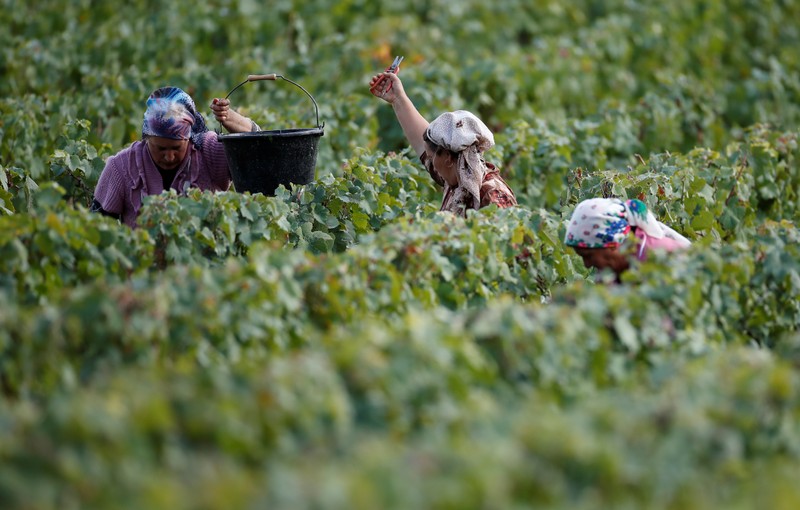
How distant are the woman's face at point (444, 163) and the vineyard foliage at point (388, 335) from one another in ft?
1.06

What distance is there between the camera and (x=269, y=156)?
5445 mm

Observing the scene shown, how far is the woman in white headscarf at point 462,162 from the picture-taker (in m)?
5.47

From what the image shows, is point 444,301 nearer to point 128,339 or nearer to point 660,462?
point 128,339

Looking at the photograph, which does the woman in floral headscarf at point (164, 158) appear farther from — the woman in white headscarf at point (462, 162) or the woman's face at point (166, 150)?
the woman in white headscarf at point (462, 162)

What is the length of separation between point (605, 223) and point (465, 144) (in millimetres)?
970

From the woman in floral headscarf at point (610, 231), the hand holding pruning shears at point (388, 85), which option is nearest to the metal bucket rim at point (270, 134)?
the hand holding pruning shears at point (388, 85)

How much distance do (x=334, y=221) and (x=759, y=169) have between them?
2657mm

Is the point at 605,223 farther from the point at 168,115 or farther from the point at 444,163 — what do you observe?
the point at 168,115

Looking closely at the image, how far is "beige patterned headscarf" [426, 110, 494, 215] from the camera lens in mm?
5451

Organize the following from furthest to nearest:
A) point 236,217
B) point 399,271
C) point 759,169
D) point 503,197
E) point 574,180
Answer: point 759,169 < point 574,180 < point 503,197 < point 236,217 < point 399,271

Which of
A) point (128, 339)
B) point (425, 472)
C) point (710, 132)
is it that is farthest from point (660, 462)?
point (710, 132)

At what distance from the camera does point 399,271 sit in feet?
14.8

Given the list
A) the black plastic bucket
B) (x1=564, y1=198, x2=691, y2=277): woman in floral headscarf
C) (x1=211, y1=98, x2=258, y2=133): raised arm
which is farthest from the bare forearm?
(x1=564, y1=198, x2=691, y2=277): woman in floral headscarf

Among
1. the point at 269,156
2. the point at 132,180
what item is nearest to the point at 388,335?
the point at 269,156
